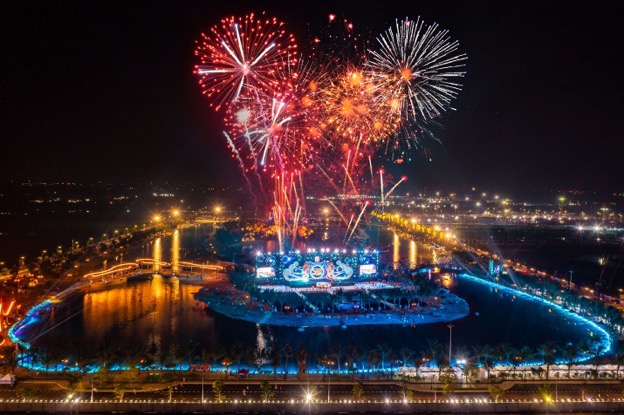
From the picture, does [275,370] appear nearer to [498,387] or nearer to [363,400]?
[363,400]

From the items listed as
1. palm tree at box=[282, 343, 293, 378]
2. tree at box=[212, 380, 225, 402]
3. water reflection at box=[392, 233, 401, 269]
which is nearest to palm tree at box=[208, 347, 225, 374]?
tree at box=[212, 380, 225, 402]

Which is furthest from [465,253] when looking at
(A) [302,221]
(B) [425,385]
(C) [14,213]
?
(C) [14,213]

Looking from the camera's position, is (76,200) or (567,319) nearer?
(567,319)

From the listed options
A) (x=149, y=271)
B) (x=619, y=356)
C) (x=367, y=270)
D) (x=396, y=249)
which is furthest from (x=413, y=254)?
(x=619, y=356)

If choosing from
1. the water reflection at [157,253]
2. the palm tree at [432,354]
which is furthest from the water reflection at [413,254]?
the water reflection at [157,253]

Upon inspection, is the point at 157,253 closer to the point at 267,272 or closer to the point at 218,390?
the point at 267,272

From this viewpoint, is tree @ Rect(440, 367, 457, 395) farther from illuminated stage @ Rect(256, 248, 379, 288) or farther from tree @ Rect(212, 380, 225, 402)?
illuminated stage @ Rect(256, 248, 379, 288)
